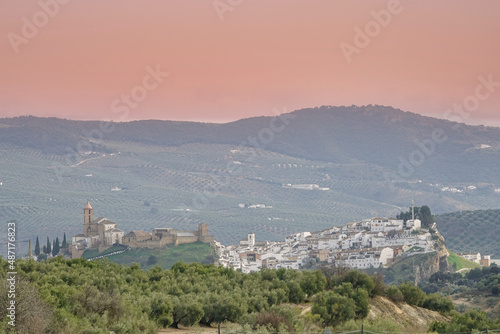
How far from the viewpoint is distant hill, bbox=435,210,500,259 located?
465 ft

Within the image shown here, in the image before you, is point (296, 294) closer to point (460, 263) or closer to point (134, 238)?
point (460, 263)

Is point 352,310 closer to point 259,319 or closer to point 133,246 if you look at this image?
point 259,319

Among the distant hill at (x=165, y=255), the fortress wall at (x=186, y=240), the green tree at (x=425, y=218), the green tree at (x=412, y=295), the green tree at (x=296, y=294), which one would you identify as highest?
the green tree at (x=296, y=294)

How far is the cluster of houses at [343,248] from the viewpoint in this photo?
11019 cm

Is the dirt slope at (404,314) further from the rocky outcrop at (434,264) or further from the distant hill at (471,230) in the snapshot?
the distant hill at (471,230)

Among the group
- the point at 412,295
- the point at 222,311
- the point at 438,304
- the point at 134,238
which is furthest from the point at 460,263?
the point at 222,311

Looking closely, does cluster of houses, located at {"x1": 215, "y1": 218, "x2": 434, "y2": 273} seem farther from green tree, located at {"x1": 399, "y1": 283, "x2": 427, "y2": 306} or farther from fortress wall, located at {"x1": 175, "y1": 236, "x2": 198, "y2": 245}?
green tree, located at {"x1": 399, "y1": 283, "x2": 427, "y2": 306}

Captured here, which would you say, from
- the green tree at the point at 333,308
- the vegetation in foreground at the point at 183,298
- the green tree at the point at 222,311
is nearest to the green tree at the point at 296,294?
the vegetation in foreground at the point at 183,298

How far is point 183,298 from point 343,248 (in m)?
100

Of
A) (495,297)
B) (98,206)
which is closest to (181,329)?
(495,297)

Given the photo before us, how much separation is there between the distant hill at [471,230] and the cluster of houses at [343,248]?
1510 cm

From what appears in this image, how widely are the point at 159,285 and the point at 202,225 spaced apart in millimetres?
83356

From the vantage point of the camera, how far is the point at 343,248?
12556 cm

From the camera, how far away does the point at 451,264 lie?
351 feet
